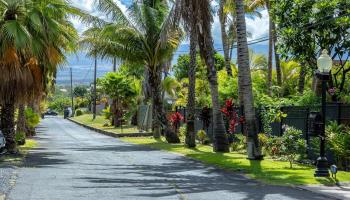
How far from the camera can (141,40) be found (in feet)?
111

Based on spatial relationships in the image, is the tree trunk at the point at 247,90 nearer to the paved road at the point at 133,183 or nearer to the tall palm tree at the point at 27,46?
the paved road at the point at 133,183

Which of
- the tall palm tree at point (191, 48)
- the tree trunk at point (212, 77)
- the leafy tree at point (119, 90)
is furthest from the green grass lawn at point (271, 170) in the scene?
the leafy tree at point (119, 90)

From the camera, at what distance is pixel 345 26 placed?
23.5 metres

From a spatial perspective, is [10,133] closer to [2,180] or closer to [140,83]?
[2,180]

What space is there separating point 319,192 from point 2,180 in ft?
24.1

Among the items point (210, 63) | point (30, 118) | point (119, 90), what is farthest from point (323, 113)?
point (119, 90)

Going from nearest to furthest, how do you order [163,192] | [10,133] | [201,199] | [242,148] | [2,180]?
[201,199], [163,192], [2,180], [10,133], [242,148]

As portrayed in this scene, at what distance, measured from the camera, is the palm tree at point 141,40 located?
1299 inches

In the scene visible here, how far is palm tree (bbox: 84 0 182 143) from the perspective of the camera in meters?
33.0

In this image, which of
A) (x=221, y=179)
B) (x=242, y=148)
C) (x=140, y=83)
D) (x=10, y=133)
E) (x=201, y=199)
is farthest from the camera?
(x=140, y=83)

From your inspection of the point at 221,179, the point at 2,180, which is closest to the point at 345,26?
the point at 221,179

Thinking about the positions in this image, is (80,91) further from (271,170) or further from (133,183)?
(133,183)

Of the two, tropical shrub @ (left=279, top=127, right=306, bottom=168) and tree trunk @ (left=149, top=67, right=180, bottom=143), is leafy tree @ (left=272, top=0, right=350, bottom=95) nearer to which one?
tropical shrub @ (left=279, top=127, right=306, bottom=168)

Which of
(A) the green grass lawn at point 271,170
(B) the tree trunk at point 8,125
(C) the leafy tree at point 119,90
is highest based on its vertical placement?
(C) the leafy tree at point 119,90
